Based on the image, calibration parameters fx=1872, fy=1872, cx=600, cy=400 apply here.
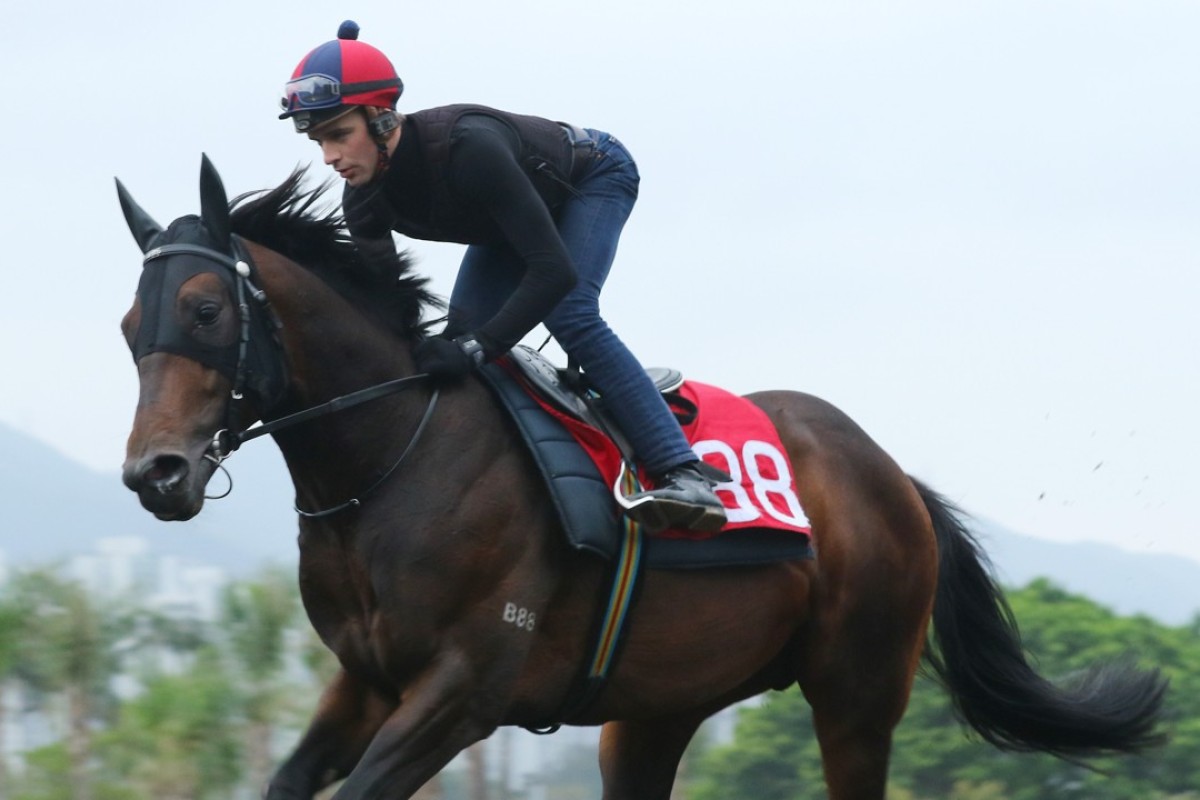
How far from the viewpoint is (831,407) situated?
6047 millimetres

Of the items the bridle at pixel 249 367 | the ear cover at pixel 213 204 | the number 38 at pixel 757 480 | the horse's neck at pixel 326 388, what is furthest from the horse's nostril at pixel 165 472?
the number 38 at pixel 757 480

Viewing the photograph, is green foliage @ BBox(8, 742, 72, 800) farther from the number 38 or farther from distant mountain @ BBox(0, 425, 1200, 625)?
the number 38

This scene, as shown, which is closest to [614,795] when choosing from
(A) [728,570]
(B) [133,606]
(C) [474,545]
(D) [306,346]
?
(A) [728,570]

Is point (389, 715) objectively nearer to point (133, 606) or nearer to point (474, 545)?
point (474, 545)

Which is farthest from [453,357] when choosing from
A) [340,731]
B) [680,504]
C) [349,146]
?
[340,731]

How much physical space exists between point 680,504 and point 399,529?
76 cm

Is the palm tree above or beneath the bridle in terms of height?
beneath

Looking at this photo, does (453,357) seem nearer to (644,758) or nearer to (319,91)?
(319,91)

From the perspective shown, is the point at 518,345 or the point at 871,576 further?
the point at 871,576

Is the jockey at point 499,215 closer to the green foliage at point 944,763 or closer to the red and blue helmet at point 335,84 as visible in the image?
the red and blue helmet at point 335,84

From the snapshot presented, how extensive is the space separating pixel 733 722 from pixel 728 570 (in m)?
3.57

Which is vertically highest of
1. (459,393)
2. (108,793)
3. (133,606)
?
(459,393)

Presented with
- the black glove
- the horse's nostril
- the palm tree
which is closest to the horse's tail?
the black glove

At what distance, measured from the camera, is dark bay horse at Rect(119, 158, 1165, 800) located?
4.43 metres
